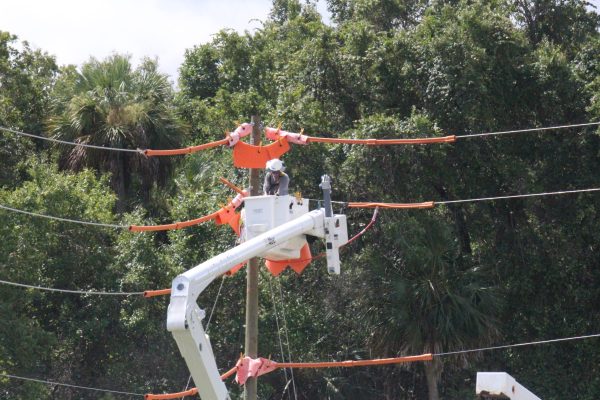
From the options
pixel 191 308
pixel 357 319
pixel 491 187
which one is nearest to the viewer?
pixel 191 308

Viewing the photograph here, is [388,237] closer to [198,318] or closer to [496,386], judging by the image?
[198,318]

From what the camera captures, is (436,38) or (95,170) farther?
(95,170)

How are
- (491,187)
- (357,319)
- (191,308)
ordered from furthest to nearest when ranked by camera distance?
(491,187), (357,319), (191,308)

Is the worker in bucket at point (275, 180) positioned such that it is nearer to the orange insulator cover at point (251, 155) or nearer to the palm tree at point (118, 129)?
the orange insulator cover at point (251, 155)

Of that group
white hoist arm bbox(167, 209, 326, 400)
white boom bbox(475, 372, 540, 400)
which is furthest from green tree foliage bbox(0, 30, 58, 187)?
white boom bbox(475, 372, 540, 400)

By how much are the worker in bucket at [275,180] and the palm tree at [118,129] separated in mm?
13935

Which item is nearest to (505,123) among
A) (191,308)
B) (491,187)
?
(491,187)

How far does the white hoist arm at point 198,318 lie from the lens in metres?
13.4

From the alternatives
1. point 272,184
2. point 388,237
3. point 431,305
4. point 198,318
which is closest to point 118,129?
point 388,237

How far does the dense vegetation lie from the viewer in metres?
28.8

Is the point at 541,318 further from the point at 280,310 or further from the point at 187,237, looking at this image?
the point at 187,237

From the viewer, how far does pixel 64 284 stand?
30.5 m

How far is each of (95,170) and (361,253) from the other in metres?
7.76

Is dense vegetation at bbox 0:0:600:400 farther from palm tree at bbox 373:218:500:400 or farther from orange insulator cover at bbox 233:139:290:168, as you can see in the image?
orange insulator cover at bbox 233:139:290:168
